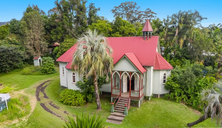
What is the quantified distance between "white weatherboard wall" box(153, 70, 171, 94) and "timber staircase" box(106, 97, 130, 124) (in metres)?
4.87

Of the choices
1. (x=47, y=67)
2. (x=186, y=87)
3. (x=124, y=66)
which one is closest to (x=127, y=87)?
(x=124, y=66)

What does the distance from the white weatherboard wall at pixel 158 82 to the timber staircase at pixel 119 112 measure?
487cm

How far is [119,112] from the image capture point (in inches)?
676

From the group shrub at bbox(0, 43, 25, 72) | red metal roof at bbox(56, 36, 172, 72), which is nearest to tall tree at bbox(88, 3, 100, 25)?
shrub at bbox(0, 43, 25, 72)

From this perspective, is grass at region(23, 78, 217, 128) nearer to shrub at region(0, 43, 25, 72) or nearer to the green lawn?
the green lawn

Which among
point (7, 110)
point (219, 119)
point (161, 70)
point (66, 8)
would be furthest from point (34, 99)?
point (66, 8)

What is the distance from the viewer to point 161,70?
20656mm

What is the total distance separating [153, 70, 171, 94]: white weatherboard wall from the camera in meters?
20.8

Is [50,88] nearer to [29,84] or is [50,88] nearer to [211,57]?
[29,84]

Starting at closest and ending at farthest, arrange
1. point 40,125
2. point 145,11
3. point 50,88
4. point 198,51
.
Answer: point 40,125, point 50,88, point 198,51, point 145,11

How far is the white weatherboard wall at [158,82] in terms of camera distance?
20750mm

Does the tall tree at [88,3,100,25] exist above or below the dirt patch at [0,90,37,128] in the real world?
above

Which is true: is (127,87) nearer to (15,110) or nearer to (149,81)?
(149,81)

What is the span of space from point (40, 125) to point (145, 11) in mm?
52032
